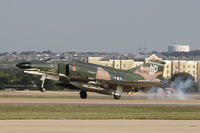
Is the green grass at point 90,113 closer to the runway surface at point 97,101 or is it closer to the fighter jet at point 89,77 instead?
the runway surface at point 97,101

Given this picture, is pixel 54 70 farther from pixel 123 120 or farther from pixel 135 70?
pixel 123 120

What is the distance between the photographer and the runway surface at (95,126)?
24.3 metres

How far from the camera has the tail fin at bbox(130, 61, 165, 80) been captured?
5800 cm

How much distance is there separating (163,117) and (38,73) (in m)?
23.2

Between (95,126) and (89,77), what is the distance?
26.8 meters

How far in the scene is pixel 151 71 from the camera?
58.5 metres

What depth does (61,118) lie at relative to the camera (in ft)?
101

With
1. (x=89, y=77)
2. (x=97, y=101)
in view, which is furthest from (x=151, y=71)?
(x=97, y=101)

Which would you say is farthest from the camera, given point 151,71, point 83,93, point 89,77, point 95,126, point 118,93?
point 151,71

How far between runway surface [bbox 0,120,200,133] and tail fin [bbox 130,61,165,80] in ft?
93.8

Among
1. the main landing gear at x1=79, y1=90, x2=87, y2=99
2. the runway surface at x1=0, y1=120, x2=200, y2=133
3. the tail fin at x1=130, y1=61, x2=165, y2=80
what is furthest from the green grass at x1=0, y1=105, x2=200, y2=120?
the tail fin at x1=130, y1=61, x2=165, y2=80

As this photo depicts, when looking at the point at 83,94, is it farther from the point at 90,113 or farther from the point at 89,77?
the point at 90,113

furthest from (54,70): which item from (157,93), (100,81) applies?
(157,93)

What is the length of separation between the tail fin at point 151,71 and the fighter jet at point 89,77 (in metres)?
0.49
